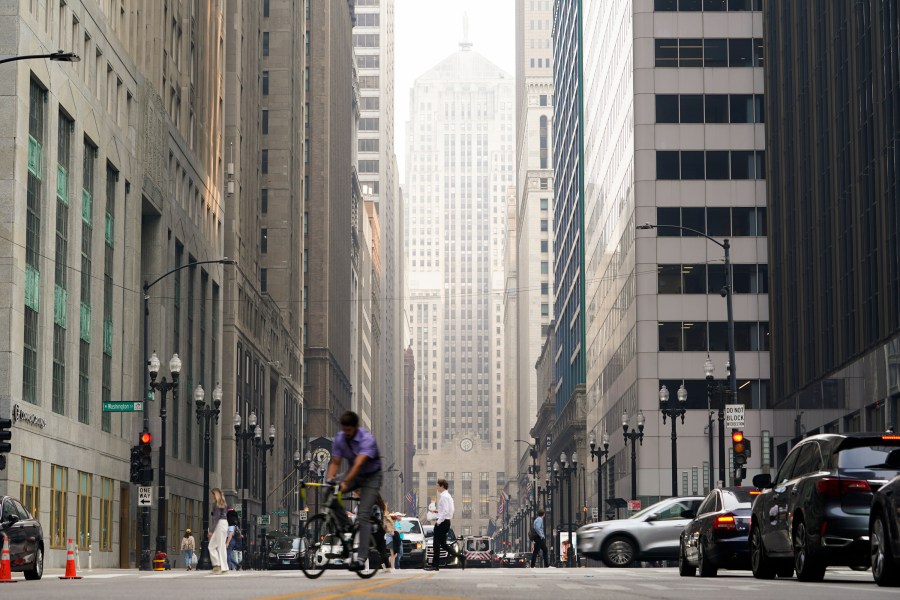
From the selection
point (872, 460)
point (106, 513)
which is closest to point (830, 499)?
point (872, 460)

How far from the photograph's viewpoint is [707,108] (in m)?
85.3

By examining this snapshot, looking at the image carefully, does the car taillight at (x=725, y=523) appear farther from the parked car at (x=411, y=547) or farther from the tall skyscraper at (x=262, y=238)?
the tall skyscraper at (x=262, y=238)

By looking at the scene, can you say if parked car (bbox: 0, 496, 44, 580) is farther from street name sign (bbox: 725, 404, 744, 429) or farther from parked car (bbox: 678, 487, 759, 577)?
street name sign (bbox: 725, 404, 744, 429)

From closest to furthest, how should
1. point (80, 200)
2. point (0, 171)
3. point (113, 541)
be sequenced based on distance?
point (0, 171), point (80, 200), point (113, 541)

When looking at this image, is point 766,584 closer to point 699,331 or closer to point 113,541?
point 113,541

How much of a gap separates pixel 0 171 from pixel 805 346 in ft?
113

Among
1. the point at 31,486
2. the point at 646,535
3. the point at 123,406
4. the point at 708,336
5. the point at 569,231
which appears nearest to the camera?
the point at 646,535

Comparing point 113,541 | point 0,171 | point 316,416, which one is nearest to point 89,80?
point 0,171

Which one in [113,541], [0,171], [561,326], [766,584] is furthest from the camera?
[561,326]

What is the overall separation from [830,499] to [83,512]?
132ft

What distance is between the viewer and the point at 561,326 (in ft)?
522

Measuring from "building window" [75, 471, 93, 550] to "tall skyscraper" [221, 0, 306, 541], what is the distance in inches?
1213

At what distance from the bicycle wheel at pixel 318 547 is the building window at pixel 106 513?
40512 millimetres

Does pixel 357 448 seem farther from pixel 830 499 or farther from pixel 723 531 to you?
pixel 723 531
